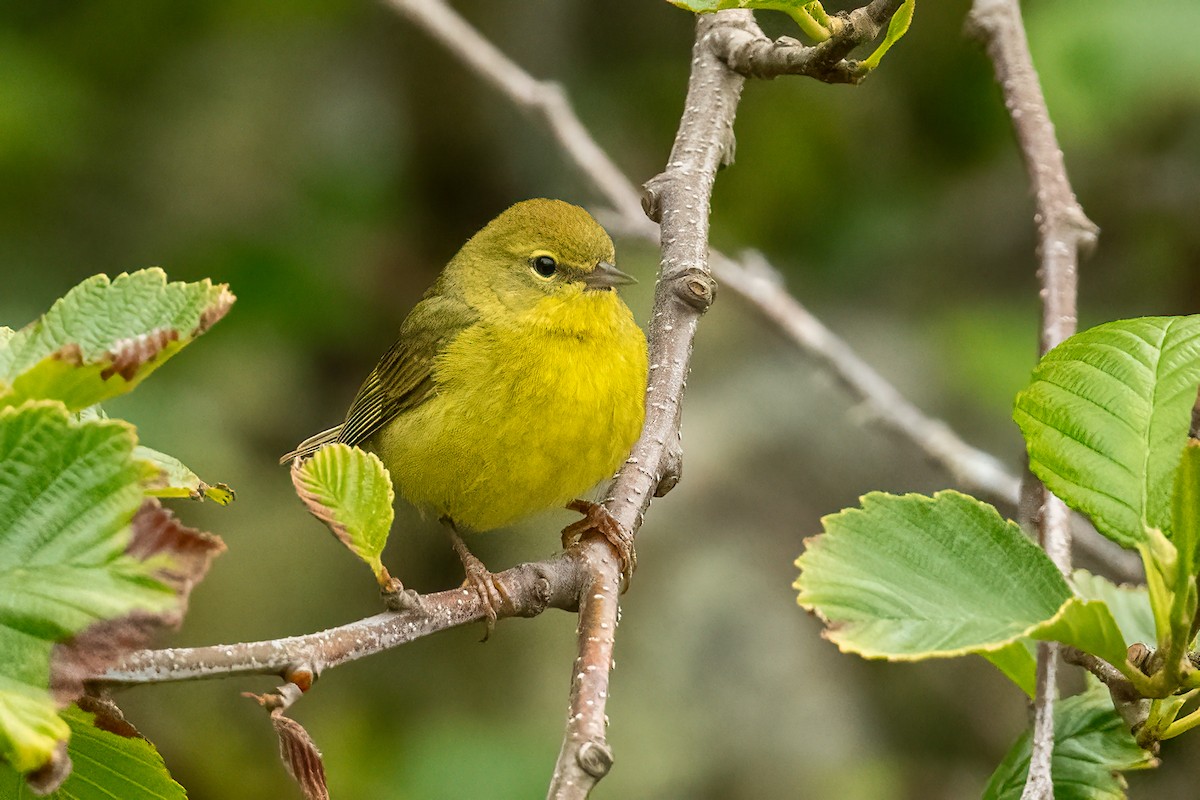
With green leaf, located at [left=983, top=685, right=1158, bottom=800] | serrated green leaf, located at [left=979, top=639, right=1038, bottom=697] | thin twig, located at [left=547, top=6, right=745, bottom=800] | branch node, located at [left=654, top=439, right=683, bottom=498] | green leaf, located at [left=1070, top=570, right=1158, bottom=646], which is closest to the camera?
serrated green leaf, located at [left=979, top=639, right=1038, bottom=697]

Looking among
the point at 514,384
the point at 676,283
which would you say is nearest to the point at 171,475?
the point at 676,283

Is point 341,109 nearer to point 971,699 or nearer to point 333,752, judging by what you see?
point 333,752

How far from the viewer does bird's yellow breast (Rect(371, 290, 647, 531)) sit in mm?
3293

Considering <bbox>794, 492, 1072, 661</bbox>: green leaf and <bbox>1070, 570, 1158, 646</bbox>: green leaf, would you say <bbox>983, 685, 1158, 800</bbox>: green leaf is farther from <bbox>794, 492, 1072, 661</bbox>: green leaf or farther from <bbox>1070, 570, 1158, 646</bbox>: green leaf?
<bbox>794, 492, 1072, 661</bbox>: green leaf

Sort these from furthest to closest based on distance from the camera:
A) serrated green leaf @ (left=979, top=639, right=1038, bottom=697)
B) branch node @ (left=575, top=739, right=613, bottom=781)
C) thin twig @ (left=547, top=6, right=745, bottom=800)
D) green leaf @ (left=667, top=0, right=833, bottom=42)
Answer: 1. thin twig @ (left=547, top=6, right=745, bottom=800)
2. serrated green leaf @ (left=979, top=639, right=1038, bottom=697)
3. green leaf @ (left=667, top=0, right=833, bottom=42)
4. branch node @ (left=575, top=739, right=613, bottom=781)

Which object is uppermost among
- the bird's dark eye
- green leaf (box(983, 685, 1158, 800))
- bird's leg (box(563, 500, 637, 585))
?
the bird's dark eye

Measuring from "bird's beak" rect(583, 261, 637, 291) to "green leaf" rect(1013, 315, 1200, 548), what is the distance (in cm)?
192

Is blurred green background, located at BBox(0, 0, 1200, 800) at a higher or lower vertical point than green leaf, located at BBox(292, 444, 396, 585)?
higher

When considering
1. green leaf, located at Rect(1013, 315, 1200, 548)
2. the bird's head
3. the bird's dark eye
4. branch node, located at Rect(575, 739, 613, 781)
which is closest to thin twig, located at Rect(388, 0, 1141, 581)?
the bird's head

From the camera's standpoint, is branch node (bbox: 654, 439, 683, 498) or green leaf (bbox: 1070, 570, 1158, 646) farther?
branch node (bbox: 654, 439, 683, 498)

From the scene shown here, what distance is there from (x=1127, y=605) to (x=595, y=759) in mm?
1345

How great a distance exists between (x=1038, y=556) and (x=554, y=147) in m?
5.42

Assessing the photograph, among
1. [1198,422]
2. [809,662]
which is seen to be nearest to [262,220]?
[809,662]

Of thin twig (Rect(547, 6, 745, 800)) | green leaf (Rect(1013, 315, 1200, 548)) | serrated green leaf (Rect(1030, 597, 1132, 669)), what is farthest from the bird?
serrated green leaf (Rect(1030, 597, 1132, 669))
